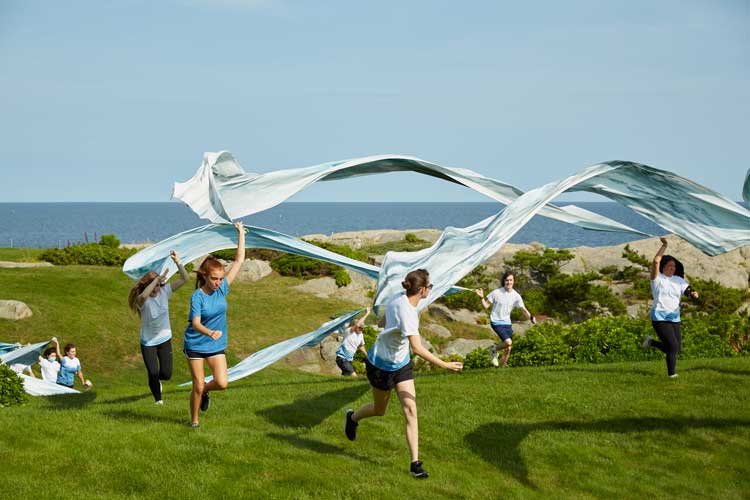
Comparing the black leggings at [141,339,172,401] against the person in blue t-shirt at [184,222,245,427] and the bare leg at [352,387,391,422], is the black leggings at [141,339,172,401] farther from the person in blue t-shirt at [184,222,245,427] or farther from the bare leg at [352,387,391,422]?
the bare leg at [352,387,391,422]

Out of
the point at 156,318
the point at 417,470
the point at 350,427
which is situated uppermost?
the point at 156,318

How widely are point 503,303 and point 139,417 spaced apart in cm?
685

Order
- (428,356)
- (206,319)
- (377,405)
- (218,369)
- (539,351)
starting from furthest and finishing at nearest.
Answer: (539,351) < (218,369) < (206,319) < (377,405) < (428,356)

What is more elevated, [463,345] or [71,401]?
[71,401]

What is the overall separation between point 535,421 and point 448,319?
18.7 meters

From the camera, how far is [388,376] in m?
8.00

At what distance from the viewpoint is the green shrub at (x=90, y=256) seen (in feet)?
103

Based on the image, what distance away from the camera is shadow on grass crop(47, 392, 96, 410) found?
11.8 m

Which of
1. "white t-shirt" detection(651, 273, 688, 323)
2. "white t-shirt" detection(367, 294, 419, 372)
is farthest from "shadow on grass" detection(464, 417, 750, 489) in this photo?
"white t-shirt" detection(367, 294, 419, 372)

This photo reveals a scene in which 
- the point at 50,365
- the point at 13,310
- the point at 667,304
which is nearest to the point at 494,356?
the point at 667,304

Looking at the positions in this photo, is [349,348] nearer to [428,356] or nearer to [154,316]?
[154,316]

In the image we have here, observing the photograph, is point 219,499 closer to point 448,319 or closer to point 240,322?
point 240,322

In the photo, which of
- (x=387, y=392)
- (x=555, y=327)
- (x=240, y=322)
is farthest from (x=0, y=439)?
(x=240, y=322)

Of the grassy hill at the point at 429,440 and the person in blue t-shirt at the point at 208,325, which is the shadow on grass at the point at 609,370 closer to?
the grassy hill at the point at 429,440
